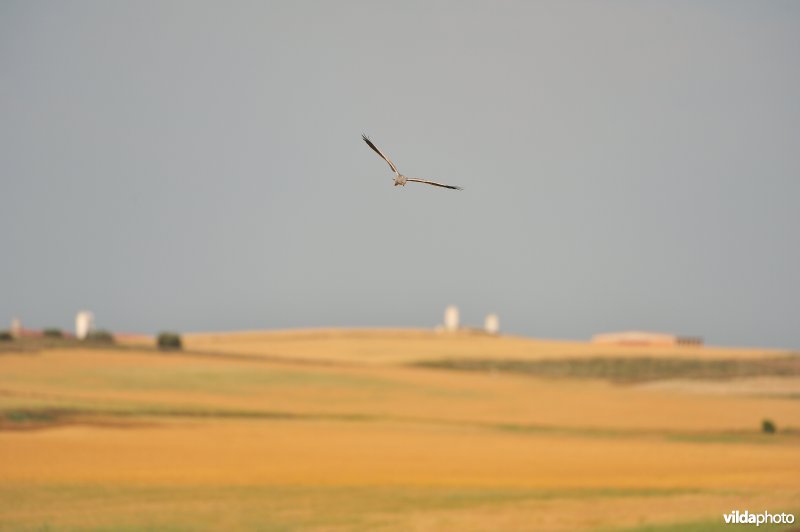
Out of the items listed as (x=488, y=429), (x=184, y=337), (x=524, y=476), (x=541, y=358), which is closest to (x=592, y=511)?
(x=524, y=476)

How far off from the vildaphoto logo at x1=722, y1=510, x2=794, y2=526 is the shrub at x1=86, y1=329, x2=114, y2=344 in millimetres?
49186

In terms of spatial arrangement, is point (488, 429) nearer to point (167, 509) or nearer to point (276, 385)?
point (276, 385)

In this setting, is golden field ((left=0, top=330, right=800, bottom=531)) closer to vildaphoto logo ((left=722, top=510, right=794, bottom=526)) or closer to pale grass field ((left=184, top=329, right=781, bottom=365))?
vildaphoto logo ((left=722, top=510, right=794, bottom=526))

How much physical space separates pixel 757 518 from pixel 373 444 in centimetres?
1556

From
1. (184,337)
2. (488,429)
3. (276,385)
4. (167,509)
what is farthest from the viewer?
(184,337)

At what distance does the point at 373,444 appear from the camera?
124 ft

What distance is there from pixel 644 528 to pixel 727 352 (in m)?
54.2

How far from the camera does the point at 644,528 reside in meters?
23.8

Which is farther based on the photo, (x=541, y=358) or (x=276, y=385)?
(x=541, y=358)

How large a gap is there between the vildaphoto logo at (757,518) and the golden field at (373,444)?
0.41 meters

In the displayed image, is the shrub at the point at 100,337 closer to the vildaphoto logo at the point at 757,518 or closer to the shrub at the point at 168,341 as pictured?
the shrub at the point at 168,341

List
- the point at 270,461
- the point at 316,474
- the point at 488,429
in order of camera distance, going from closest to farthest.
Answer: the point at 316,474
the point at 270,461
the point at 488,429

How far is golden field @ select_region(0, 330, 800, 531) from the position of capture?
84.1 ft

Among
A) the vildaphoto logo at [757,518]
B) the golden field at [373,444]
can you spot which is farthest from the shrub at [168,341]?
the vildaphoto logo at [757,518]
